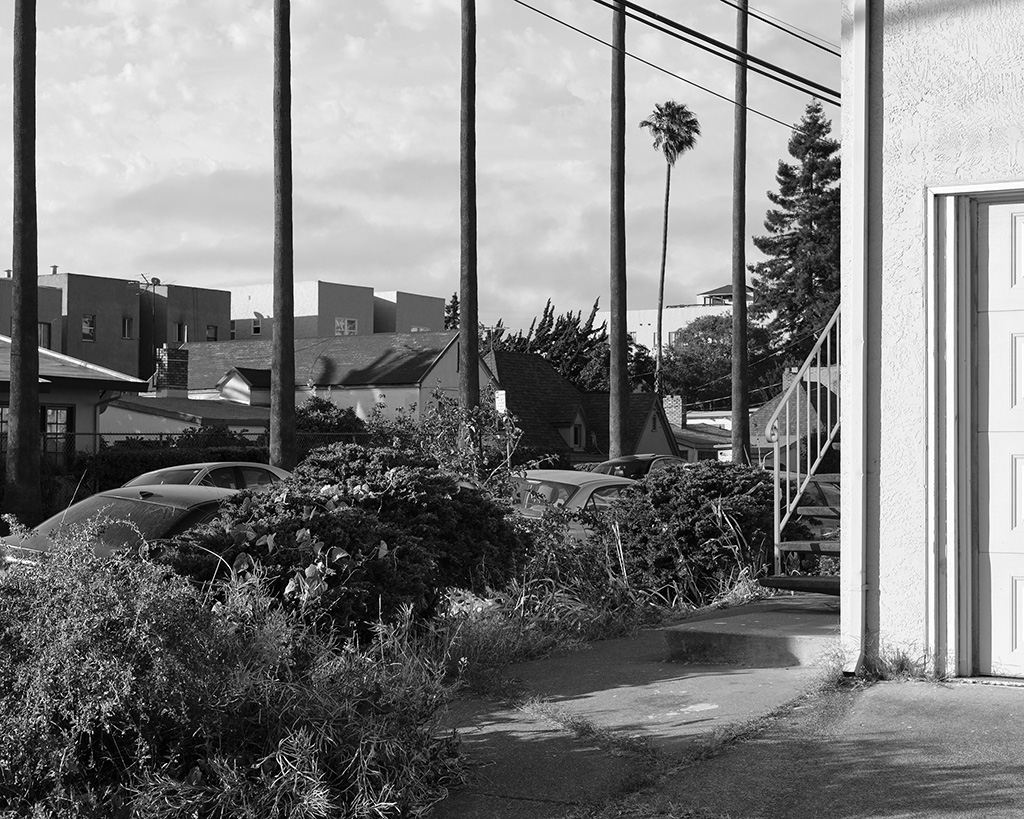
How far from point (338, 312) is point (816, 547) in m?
62.6

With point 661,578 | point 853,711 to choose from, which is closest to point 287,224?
point 661,578

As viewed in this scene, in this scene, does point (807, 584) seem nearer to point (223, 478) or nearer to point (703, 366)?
point (223, 478)

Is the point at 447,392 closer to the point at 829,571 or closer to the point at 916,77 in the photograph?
the point at 829,571

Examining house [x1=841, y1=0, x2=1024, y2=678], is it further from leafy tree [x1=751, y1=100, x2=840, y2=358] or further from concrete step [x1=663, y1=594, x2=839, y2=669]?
leafy tree [x1=751, y1=100, x2=840, y2=358]

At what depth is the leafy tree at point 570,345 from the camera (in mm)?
65812

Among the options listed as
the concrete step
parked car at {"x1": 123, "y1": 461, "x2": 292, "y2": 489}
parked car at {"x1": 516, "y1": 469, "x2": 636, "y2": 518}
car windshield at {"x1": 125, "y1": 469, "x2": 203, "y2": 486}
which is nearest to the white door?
the concrete step

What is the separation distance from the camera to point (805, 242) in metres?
70.8

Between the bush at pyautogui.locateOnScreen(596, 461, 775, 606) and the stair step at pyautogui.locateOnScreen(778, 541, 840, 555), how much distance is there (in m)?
1.00

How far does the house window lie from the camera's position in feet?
222

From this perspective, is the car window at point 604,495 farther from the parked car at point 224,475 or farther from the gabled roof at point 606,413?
the gabled roof at point 606,413

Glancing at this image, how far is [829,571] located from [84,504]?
22.1 ft

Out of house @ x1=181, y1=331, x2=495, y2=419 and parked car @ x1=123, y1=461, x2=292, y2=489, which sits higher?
house @ x1=181, y1=331, x2=495, y2=419

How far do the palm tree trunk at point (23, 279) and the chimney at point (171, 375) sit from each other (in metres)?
29.8

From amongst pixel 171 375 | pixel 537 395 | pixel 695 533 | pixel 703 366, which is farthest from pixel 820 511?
pixel 703 366
